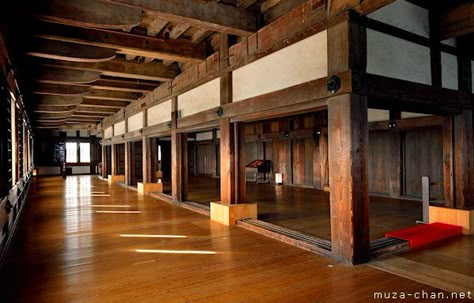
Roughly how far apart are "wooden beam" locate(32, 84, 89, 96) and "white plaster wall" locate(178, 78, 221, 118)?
2.77 meters

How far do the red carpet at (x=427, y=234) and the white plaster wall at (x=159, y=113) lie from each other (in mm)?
5787

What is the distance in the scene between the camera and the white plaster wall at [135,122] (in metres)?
10.1

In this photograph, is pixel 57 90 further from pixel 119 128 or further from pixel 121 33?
pixel 119 128

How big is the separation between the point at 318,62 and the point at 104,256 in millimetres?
3383

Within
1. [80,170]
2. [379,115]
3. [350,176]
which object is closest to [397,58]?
[350,176]

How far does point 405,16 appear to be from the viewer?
12.8 feet

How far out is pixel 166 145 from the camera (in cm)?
1764

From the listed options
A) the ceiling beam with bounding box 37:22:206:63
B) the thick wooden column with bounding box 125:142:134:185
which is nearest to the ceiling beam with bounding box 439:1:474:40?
the ceiling beam with bounding box 37:22:206:63

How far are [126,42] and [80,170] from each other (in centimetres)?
1803

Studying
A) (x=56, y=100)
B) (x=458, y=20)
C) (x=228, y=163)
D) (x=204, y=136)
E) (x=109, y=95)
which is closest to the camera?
(x=458, y=20)

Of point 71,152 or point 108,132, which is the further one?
point 71,152

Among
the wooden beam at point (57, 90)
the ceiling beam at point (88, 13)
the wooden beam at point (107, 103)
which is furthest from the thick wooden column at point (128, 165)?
the ceiling beam at point (88, 13)

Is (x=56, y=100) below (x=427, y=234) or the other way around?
the other way around

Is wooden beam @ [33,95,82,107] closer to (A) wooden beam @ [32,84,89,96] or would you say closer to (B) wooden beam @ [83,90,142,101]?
(B) wooden beam @ [83,90,142,101]
